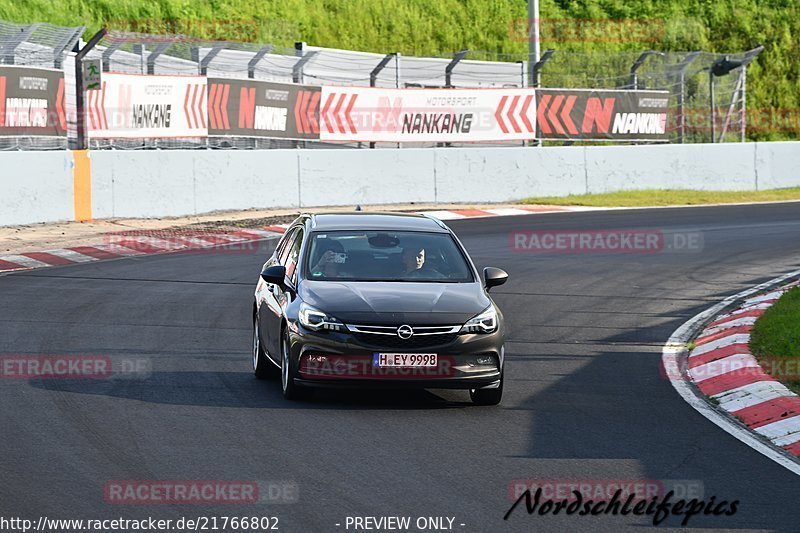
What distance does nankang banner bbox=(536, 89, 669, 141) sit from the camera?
116 feet

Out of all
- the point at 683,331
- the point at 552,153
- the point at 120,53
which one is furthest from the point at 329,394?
the point at 552,153

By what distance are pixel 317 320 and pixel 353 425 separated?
0.97 meters

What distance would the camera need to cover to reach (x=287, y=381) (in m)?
10.3

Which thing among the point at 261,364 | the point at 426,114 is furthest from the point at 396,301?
the point at 426,114

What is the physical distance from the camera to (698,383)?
37.6 feet

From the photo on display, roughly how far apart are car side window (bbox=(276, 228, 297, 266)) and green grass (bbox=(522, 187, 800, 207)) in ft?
67.9

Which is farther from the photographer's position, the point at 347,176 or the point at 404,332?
the point at 347,176

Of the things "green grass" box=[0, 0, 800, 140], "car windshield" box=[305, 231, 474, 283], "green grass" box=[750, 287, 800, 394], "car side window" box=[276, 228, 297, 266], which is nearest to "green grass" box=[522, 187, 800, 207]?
"green grass" box=[0, 0, 800, 140]

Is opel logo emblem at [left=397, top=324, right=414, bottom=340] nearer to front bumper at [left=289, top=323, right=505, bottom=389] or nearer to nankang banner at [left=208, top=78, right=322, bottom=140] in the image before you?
front bumper at [left=289, top=323, right=505, bottom=389]

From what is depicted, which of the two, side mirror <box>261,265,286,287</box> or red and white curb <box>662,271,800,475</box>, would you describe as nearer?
red and white curb <box>662,271,800,475</box>

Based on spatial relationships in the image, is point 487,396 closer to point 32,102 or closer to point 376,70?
point 32,102

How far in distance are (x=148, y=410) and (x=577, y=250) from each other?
1364 cm

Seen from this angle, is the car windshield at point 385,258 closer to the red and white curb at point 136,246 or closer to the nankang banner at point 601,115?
the red and white curb at point 136,246

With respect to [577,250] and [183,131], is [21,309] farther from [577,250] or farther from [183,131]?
[183,131]
